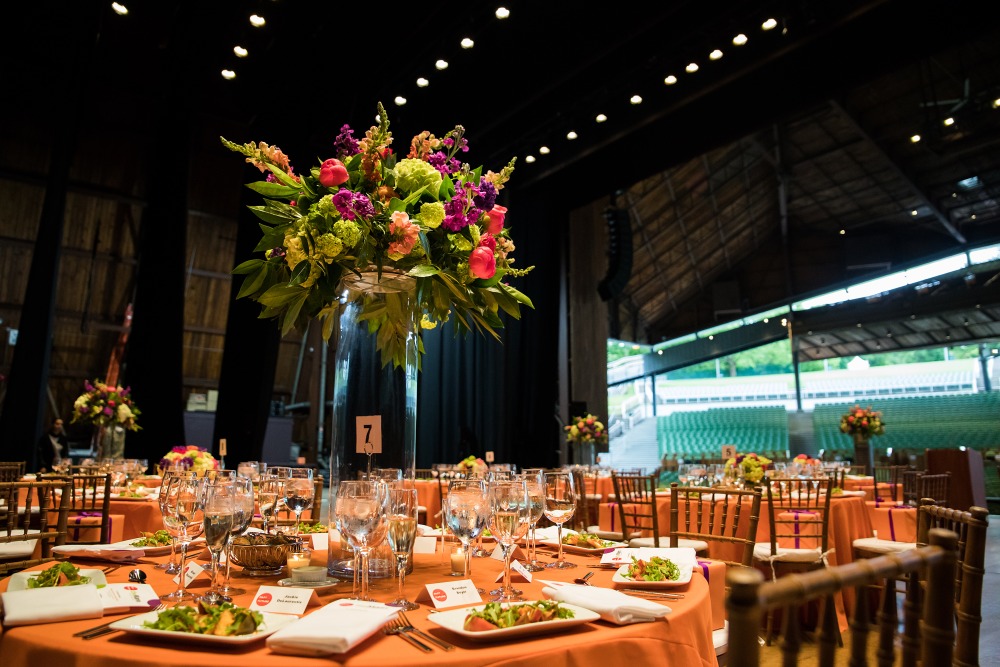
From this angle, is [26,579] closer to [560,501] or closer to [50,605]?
[50,605]

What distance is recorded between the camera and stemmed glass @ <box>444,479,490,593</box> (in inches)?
49.1

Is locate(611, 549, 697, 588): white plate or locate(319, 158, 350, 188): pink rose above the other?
locate(319, 158, 350, 188): pink rose

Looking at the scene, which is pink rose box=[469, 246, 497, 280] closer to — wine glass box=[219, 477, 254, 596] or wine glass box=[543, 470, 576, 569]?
wine glass box=[543, 470, 576, 569]

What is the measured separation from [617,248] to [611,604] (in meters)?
10.0

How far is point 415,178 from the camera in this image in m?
1.58

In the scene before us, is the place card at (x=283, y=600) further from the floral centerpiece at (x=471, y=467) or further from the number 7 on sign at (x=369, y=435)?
the floral centerpiece at (x=471, y=467)

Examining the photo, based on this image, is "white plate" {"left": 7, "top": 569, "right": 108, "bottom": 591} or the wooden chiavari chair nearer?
the wooden chiavari chair

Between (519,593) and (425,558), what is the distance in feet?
1.69

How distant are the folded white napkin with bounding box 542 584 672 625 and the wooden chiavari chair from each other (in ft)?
0.97

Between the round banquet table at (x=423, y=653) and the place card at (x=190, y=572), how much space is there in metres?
0.23

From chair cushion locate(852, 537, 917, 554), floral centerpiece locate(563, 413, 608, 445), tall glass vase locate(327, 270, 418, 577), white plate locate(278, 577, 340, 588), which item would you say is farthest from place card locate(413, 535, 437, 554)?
floral centerpiece locate(563, 413, 608, 445)

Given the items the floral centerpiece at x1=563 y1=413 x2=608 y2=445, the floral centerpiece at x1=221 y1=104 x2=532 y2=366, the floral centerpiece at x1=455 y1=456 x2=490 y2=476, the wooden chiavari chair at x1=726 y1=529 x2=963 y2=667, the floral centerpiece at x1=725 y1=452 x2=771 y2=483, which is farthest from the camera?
the floral centerpiece at x1=563 y1=413 x2=608 y2=445

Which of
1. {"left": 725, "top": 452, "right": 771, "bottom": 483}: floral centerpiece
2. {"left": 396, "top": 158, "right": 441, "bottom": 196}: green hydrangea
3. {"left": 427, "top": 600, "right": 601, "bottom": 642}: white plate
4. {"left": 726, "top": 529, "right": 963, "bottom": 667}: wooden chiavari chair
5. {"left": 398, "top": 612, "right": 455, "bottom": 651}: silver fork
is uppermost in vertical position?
{"left": 396, "top": 158, "right": 441, "bottom": 196}: green hydrangea

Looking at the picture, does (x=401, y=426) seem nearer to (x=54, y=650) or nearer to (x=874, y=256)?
(x=54, y=650)
